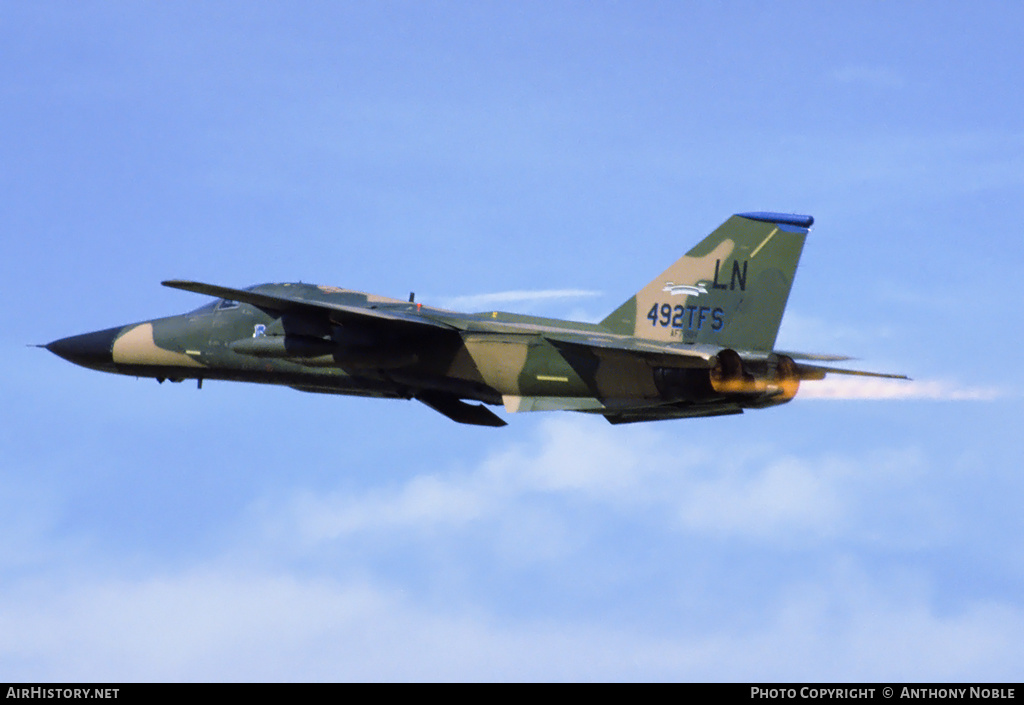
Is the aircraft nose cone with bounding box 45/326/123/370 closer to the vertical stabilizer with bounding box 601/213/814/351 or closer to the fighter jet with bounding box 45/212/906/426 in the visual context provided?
the fighter jet with bounding box 45/212/906/426

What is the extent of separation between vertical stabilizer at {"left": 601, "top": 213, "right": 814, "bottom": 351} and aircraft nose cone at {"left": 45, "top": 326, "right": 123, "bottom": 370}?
9.96m

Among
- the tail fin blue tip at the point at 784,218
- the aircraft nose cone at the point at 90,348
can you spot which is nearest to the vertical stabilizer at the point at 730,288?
the tail fin blue tip at the point at 784,218

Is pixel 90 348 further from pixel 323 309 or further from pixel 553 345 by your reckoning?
pixel 553 345

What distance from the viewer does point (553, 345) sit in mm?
22344

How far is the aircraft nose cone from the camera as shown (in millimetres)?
26266

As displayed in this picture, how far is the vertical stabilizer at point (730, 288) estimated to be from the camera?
2169 cm

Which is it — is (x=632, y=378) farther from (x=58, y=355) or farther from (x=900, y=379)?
(x=58, y=355)

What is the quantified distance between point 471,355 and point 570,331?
1704 mm

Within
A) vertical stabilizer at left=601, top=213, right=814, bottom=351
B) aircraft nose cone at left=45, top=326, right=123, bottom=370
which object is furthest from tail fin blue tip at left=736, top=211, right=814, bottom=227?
aircraft nose cone at left=45, top=326, right=123, bottom=370

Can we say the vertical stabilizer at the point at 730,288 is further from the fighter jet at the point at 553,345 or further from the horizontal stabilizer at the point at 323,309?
the horizontal stabilizer at the point at 323,309

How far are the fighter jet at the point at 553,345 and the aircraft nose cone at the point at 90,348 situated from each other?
142 centimetres

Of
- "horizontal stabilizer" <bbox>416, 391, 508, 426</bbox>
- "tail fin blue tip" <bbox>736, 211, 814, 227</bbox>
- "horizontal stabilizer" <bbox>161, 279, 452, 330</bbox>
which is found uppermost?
"tail fin blue tip" <bbox>736, 211, 814, 227</bbox>

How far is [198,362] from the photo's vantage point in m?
25.4

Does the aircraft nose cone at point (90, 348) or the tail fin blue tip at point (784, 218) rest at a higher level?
the tail fin blue tip at point (784, 218)
